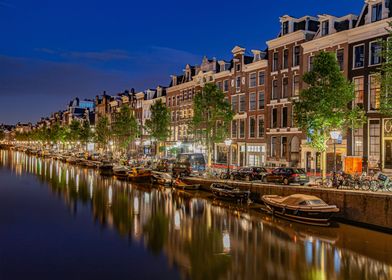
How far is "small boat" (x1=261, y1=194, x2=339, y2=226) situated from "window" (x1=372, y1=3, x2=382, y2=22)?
22059mm

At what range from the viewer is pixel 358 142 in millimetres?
45062

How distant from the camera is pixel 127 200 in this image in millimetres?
44000

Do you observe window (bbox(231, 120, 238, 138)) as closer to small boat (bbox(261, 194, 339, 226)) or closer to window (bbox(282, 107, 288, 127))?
window (bbox(282, 107, 288, 127))

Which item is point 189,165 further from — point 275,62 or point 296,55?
point 296,55

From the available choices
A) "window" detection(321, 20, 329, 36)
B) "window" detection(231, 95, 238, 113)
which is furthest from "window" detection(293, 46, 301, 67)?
"window" detection(231, 95, 238, 113)

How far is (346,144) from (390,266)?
26.2 metres

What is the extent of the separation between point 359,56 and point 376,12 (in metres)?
4.57

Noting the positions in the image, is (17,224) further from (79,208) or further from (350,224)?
(350,224)

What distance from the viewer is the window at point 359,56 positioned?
45.2 metres

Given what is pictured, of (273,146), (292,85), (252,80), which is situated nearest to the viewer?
(292,85)

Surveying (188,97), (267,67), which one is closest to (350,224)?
(267,67)

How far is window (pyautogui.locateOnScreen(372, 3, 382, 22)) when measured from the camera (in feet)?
142

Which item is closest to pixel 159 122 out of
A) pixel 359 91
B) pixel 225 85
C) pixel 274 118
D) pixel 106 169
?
pixel 106 169

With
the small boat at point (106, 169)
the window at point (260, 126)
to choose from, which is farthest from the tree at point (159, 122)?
the window at point (260, 126)
